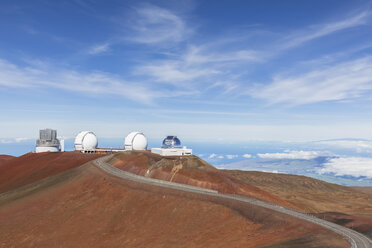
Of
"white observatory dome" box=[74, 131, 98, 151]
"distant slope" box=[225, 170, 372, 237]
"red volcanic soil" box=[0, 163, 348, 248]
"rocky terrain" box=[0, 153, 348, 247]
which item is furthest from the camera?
"white observatory dome" box=[74, 131, 98, 151]

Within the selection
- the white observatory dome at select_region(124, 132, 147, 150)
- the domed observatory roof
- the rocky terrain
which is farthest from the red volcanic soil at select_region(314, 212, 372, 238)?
the white observatory dome at select_region(124, 132, 147, 150)

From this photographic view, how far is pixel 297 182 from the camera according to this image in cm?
9956

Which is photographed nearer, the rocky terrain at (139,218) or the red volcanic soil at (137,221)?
the red volcanic soil at (137,221)

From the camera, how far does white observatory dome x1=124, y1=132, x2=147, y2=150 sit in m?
83.5

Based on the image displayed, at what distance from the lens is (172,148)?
71000mm

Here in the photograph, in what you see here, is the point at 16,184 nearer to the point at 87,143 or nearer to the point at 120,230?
the point at 87,143

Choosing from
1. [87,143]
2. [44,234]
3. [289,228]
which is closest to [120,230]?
[44,234]

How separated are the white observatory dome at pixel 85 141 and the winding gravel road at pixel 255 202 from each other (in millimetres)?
22152

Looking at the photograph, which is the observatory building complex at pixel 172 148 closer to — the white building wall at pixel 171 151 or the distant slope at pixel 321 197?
the white building wall at pixel 171 151

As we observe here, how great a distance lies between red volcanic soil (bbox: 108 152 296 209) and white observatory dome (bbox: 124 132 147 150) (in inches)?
782

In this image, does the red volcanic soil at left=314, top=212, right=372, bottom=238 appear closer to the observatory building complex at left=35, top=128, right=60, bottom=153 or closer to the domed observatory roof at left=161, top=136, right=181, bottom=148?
the domed observatory roof at left=161, top=136, right=181, bottom=148

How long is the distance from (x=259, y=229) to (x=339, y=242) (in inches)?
353

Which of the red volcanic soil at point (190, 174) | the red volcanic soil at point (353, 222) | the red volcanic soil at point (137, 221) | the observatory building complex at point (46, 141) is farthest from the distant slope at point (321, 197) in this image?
the observatory building complex at point (46, 141)

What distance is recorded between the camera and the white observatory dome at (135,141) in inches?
3287
